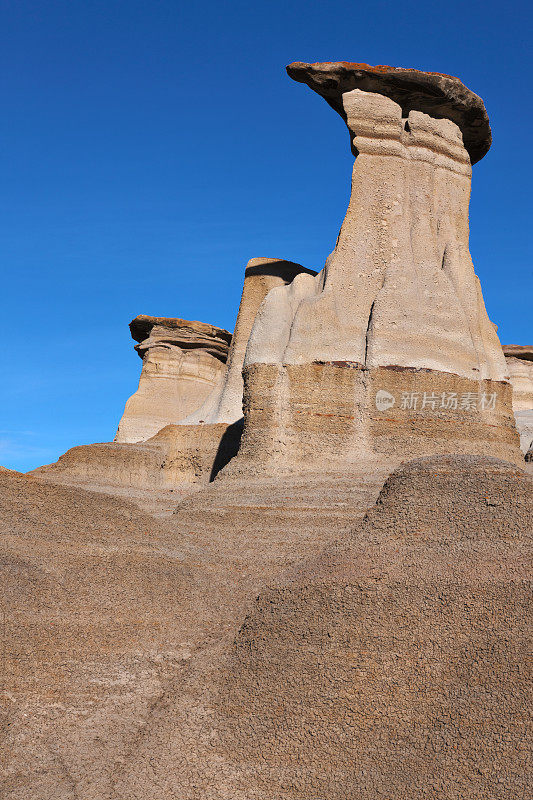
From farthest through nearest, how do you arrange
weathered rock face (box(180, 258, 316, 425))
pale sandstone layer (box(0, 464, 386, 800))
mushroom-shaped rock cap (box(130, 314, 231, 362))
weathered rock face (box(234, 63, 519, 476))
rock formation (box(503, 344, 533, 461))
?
mushroom-shaped rock cap (box(130, 314, 231, 362)) < rock formation (box(503, 344, 533, 461)) < weathered rock face (box(180, 258, 316, 425)) < weathered rock face (box(234, 63, 519, 476)) < pale sandstone layer (box(0, 464, 386, 800))

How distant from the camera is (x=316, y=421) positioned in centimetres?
1543

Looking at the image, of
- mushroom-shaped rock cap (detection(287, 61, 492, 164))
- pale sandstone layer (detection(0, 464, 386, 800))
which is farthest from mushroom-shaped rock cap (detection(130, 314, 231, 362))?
pale sandstone layer (detection(0, 464, 386, 800))

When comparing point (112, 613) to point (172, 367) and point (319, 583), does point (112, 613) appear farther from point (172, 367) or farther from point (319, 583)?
point (172, 367)

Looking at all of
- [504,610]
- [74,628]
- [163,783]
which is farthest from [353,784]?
[74,628]

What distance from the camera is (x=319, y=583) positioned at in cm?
753

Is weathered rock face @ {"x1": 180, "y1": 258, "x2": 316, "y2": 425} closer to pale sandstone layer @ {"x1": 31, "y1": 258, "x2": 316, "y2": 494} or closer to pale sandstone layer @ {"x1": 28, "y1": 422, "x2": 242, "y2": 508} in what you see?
pale sandstone layer @ {"x1": 31, "y1": 258, "x2": 316, "y2": 494}

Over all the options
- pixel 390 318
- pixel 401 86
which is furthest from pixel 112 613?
pixel 401 86

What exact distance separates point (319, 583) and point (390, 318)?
963 centimetres

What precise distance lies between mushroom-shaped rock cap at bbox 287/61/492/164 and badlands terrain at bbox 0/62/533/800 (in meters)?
2.07

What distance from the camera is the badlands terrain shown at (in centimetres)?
592

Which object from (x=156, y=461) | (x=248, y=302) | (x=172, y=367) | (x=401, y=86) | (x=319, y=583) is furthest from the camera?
(x=172, y=367)

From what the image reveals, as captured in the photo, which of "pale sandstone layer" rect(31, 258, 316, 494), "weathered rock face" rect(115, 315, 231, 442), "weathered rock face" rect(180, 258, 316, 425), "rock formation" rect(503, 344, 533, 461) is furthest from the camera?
"rock formation" rect(503, 344, 533, 461)

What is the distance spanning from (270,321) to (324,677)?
431 inches

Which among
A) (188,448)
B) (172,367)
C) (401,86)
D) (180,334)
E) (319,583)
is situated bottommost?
(319,583)
